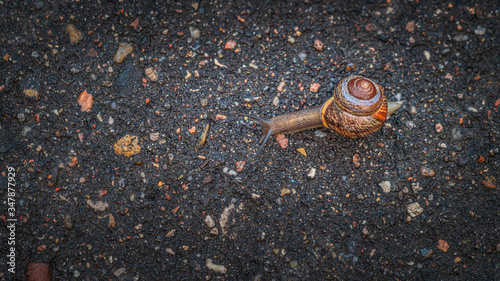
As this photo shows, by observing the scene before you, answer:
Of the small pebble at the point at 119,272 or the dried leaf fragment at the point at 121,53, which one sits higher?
the dried leaf fragment at the point at 121,53

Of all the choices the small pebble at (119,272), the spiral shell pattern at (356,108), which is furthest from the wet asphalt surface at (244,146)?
the spiral shell pattern at (356,108)

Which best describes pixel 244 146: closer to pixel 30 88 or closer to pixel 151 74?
pixel 151 74

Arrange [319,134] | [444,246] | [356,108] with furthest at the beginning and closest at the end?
1. [319,134]
2. [444,246]
3. [356,108]

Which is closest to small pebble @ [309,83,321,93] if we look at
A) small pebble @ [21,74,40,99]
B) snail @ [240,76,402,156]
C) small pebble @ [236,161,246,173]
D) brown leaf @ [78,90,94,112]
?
snail @ [240,76,402,156]

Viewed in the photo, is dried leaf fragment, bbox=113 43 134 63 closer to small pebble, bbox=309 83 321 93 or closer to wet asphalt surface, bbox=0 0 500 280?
wet asphalt surface, bbox=0 0 500 280

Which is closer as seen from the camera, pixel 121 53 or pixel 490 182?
pixel 490 182

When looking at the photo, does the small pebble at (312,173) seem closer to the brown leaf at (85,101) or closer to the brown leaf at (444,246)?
the brown leaf at (444,246)

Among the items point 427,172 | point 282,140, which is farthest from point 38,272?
point 427,172

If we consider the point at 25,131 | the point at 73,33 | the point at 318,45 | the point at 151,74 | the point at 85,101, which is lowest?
the point at 25,131
